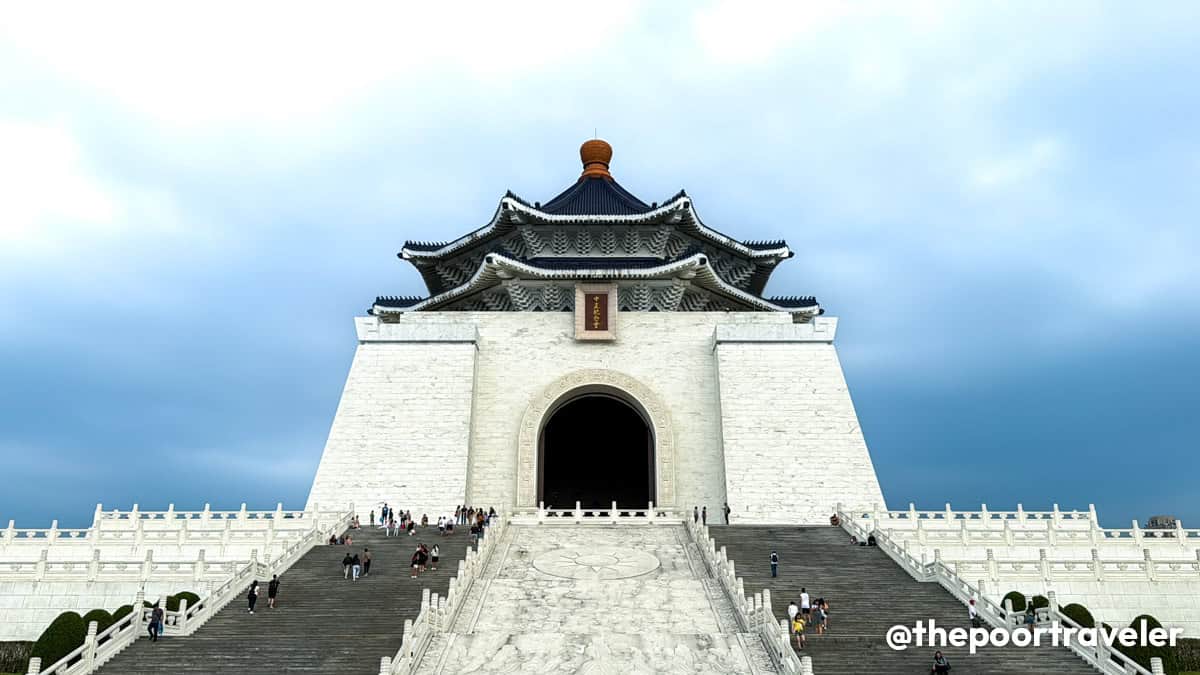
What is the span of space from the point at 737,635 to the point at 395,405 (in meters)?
16.0

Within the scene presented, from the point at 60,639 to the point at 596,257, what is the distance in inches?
802

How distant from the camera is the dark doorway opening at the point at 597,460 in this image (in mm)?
35812

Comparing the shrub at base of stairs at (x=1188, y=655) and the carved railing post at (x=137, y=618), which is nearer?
the carved railing post at (x=137, y=618)

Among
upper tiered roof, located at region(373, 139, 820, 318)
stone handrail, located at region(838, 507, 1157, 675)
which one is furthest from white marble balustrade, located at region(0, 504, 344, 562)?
stone handrail, located at region(838, 507, 1157, 675)

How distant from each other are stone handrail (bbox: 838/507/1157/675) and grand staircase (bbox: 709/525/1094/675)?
0.53 feet

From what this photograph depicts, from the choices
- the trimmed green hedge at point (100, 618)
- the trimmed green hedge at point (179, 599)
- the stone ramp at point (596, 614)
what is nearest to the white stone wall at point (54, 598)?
the trimmed green hedge at point (179, 599)

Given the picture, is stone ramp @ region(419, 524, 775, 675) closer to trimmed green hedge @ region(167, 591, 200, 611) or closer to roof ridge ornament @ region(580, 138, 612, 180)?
trimmed green hedge @ region(167, 591, 200, 611)

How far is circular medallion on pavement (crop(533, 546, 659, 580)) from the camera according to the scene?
57.0ft

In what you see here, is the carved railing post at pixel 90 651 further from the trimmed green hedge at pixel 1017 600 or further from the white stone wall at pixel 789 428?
the white stone wall at pixel 789 428

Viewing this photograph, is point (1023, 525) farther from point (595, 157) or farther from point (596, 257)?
point (595, 157)

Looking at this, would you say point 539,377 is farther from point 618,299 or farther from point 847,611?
point 847,611

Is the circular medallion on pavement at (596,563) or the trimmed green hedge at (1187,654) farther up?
the circular medallion on pavement at (596,563)

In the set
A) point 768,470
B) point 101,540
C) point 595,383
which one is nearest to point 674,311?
point 595,383

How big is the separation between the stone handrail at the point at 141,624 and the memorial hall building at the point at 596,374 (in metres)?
8.08
